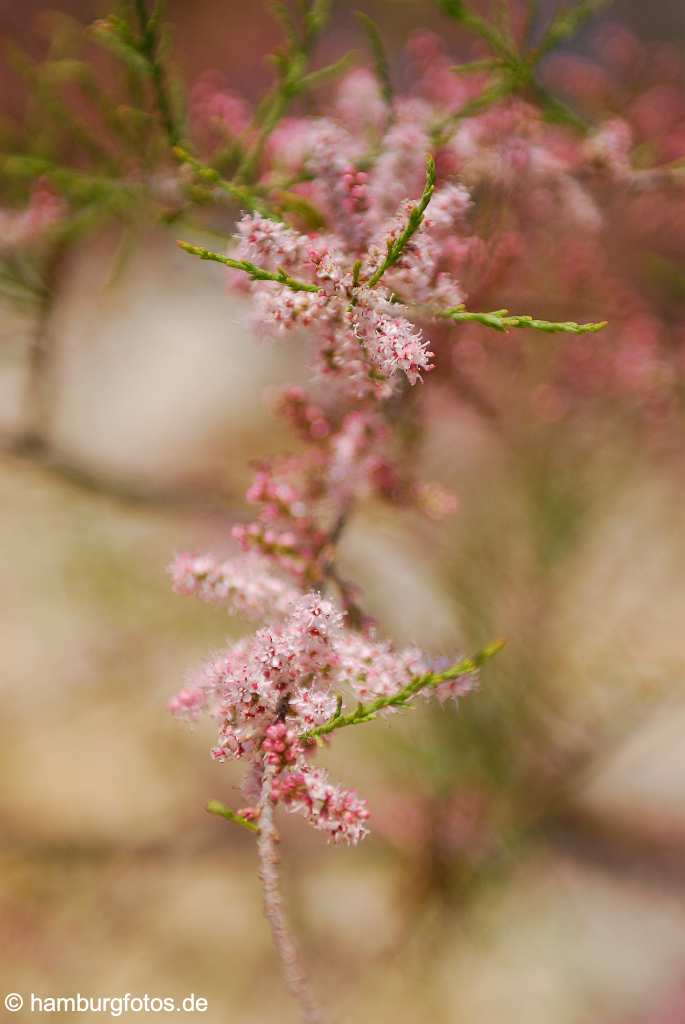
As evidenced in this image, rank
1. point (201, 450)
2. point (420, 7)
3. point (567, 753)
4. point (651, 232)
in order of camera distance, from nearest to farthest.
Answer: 1. point (651, 232)
2. point (567, 753)
3. point (420, 7)
4. point (201, 450)

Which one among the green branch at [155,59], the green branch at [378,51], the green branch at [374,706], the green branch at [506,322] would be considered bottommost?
the green branch at [374,706]

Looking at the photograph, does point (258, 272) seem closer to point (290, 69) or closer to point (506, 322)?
point (506, 322)

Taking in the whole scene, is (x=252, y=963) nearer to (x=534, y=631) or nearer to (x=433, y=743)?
(x=433, y=743)

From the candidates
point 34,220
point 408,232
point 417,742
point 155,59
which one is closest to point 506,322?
point 408,232

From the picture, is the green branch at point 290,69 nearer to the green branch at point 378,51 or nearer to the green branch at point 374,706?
the green branch at point 378,51

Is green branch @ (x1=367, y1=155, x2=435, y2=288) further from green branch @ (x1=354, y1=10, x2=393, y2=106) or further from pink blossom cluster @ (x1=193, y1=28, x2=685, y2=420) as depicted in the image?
green branch @ (x1=354, y1=10, x2=393, y2=106)

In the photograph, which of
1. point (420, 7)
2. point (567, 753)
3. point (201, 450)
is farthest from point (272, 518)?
point (420, 7)

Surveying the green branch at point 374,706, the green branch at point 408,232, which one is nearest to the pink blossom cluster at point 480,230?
the green branch at point 408,232
